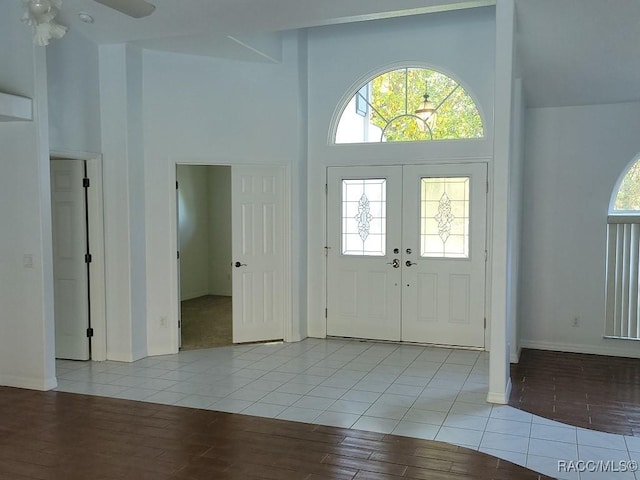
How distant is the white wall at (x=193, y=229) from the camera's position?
9.27 m

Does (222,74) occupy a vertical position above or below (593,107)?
above

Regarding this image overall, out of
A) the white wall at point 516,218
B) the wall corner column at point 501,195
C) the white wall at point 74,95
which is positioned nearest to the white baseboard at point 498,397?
the wall corner column at point 501,195

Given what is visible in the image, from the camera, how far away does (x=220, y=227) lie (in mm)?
9875

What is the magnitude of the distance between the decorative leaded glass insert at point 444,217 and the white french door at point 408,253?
0.03 feet

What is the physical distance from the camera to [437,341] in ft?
20.3

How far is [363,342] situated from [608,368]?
A: 2.49m

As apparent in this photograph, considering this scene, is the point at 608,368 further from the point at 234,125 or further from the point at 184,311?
the point at 184,311

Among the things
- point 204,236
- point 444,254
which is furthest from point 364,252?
point 204,236

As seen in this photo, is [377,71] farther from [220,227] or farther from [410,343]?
[220,227]

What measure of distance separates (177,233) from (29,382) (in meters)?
1.95

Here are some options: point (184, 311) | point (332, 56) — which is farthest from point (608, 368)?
point (184, 311)

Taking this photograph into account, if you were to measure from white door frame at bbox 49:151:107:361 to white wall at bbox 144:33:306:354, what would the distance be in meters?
0.45

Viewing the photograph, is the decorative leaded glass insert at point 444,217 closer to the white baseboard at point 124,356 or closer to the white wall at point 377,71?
the white wall at point 377,71

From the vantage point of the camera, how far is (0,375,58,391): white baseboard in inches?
189
